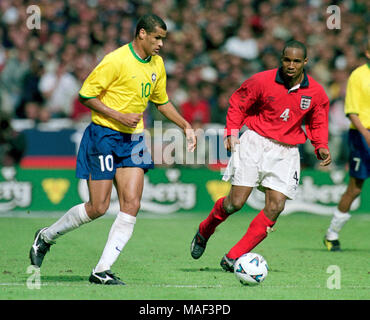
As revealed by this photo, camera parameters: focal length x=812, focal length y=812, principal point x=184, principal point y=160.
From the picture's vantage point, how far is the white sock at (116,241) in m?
7.11

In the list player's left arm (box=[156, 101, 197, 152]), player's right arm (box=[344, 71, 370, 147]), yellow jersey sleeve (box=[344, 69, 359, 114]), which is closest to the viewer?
player's left arm (box=[156, 101, 197, 152])

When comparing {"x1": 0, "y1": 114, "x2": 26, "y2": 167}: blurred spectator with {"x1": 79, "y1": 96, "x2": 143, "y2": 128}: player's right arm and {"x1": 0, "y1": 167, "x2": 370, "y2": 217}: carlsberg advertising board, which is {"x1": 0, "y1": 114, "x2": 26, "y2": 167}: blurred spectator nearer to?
{"x1": 0, "y1": 167, "x2": 370, "y2": 217}: carlsberg advertising board

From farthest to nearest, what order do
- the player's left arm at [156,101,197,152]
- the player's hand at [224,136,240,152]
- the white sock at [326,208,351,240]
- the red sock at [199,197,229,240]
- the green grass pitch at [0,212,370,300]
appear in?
the white sock at [326,208,351,240]
the red sock at [199,197,229,240]
the player's hand at [224,136,240,152]
the player's left arm at [156,101,197,152]
the green grass pitch at [0,212,370,300]

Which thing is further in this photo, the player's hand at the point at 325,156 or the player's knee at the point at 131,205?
the player's hand at the point at 325,156

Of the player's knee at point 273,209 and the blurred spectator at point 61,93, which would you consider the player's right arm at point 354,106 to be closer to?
the player's knee at point 273,209

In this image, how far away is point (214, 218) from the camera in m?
8.34

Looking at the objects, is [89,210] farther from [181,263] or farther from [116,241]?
[181,263]

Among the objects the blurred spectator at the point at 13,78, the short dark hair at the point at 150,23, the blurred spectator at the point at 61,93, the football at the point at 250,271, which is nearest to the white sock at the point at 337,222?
the football at the point at 250,271

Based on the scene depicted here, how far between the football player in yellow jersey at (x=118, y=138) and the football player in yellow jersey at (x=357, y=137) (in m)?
3.10

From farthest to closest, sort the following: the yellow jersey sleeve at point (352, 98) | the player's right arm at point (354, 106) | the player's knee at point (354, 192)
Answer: the player's knee at point (354, 192) < the yellow jersey sleeve at point (352, 98) < the player's right arm at point (354, 106)

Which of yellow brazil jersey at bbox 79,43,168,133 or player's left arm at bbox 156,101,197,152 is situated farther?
player's left arm at bbox 156,101,197,152

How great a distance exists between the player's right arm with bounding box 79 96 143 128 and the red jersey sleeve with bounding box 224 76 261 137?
115cm

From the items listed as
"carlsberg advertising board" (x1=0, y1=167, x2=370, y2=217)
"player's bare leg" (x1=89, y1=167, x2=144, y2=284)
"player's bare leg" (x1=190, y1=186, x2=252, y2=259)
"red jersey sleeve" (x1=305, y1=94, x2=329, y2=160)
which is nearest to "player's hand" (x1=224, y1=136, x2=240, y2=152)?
"player's bare leg" (x1=190, y1=186, x2=252, y2=259)

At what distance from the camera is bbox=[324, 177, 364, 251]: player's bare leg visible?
10.3 metres
